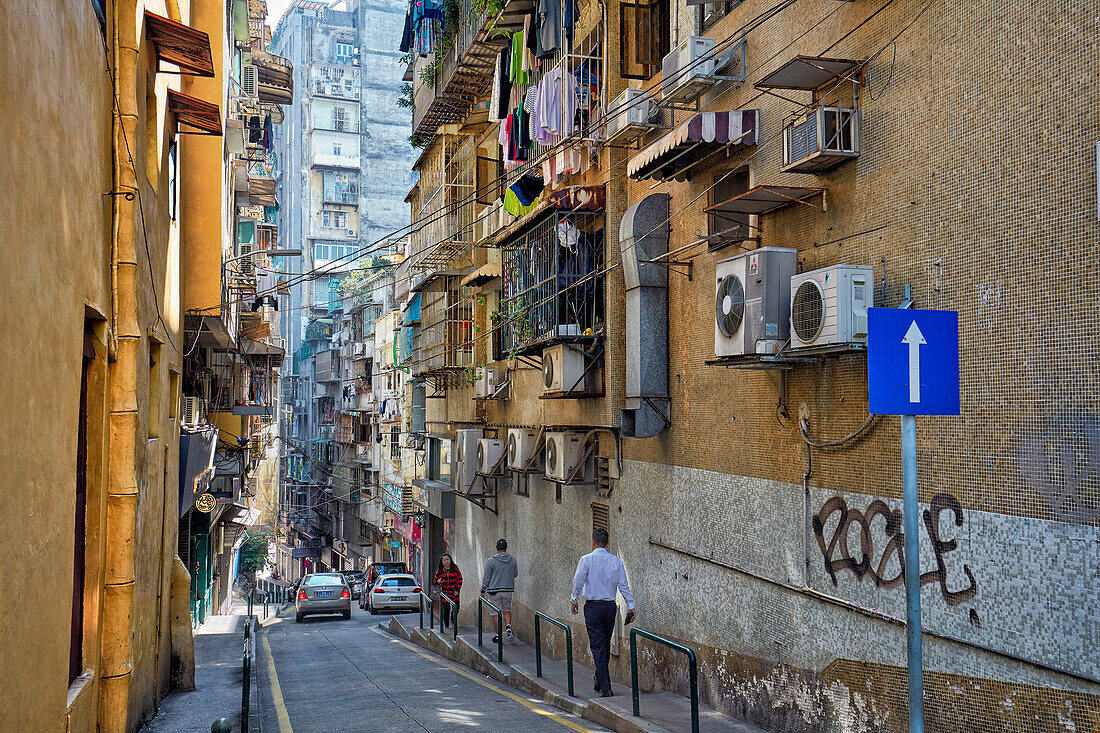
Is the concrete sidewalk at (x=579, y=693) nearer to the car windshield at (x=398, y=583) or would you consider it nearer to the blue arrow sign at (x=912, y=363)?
the blue arrow sign at (x=912, y=363)

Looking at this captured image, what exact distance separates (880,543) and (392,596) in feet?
85.9

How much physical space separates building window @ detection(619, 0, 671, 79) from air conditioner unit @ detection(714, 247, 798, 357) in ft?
16.7

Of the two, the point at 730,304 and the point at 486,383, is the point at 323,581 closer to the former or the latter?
the point at 486,383

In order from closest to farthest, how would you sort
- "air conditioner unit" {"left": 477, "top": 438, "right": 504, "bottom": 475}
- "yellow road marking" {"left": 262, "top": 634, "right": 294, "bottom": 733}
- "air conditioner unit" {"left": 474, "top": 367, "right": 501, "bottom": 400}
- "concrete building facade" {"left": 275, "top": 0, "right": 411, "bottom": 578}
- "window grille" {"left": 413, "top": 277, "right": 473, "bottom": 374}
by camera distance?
"yellow road marking" {"left": 262, "top": 634, "right": 294, "bottom": 733}, "air conditioner unit" {"left": 477, "top": 438, "right": 504, "bottom": 475}, "air conditioner unit" {"left": 474, "top": 367, "right": 501, "bottom": 400}, "window grille" {"left": 413, "top": 277, "right": 473, "bottom": 374}, "concrete building facade" {"left": 275, "top": 0, "right": 411, "bottom": 578}

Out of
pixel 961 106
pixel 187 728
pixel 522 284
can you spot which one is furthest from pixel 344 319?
pixel 961 106

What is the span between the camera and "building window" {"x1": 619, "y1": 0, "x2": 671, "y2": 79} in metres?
12.5

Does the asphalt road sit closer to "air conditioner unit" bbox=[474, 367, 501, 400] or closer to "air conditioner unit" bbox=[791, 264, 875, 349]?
"air conditioner unit" bbox=[791, 264, 875, 349]

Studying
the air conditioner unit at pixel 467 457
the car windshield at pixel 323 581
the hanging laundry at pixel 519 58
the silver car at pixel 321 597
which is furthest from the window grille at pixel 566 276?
the car windshield at pixel 323 581

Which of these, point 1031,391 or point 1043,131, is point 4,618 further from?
point 1043,131

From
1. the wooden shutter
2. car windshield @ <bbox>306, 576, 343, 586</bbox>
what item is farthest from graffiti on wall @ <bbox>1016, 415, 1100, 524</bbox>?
car windshield @ <bbox>306, 576, 343, 586</bbox>

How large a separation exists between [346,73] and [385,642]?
64801mm

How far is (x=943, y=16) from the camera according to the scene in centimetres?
683

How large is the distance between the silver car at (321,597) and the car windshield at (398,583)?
2.41 meters

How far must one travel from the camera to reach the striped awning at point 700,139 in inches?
376
